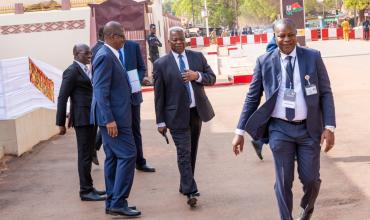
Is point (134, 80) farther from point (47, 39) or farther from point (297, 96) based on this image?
point (47, 39)

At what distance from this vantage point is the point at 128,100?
21.0ft

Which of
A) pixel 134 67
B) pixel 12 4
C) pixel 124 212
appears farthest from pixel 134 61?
pixel 12 4

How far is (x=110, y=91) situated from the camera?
6.30 metres

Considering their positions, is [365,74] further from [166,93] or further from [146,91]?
[166,93]

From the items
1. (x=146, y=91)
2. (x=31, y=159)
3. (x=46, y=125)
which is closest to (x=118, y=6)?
(x=146, y=91)

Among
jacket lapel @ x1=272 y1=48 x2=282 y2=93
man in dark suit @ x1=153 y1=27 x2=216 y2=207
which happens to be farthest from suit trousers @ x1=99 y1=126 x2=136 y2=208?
jacket lapel @ x1=272 y1=48 x2=282 y2=93

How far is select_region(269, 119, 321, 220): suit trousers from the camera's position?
16.8ft

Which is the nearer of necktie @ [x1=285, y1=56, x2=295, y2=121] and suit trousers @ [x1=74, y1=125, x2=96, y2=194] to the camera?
necktie @ [x1=285, y1=56, x2=295, y2=121]

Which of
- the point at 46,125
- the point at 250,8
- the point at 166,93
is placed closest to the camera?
the point at 166,93

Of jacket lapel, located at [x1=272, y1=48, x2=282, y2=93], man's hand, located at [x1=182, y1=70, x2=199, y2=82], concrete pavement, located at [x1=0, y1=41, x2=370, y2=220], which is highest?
jacket lapel, located at [x1=272, y1=48, x2=282, y2=93]

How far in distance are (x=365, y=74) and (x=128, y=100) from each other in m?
14.0

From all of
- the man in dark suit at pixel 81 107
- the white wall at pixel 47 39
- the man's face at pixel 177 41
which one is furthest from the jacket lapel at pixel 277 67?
the white wall at pixel 47 39

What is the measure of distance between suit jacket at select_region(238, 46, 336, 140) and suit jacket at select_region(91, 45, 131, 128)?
4.75ft

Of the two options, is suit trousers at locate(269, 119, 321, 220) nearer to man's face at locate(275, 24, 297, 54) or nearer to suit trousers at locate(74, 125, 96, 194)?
man's face at locate(275, 24, 297, 54)
